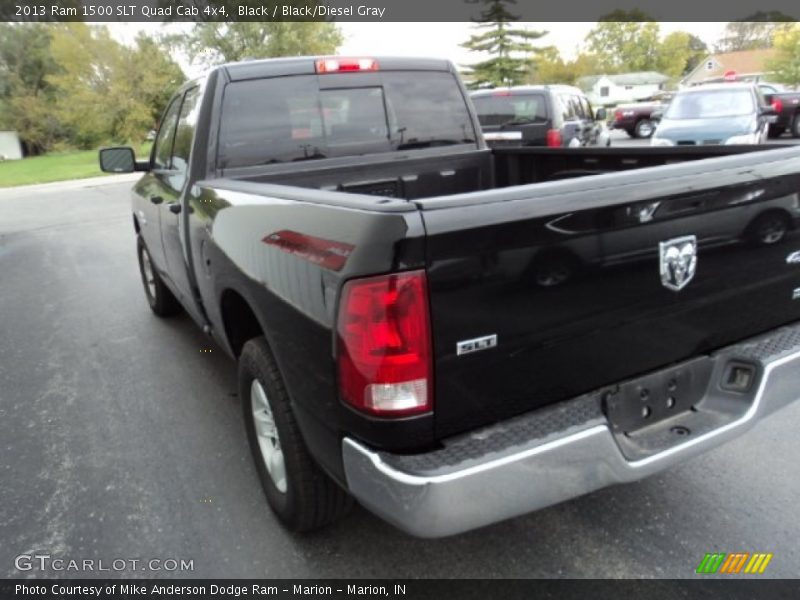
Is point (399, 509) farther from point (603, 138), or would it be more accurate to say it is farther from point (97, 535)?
point (603, 138)

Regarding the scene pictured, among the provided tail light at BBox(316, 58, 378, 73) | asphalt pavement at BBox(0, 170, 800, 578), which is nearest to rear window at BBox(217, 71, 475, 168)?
tail light at BBox(316, 58, 378, 73)

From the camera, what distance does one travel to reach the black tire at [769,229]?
2.28 meters

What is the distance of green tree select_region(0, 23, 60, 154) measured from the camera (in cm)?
5406

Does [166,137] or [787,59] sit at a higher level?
[787,59]

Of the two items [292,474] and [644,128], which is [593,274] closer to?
[292,474]

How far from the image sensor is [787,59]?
40938 millimetres

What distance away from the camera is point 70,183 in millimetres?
24328

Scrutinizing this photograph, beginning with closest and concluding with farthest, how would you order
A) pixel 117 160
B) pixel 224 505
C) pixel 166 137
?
pixel 224 505
pixel 166 137
pixel 117 160

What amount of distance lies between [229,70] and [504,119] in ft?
26.0

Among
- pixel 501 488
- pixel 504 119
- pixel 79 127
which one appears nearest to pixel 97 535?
pixel 501 488

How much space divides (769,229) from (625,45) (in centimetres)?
10943

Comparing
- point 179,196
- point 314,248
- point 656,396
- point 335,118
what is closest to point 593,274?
point 656,396

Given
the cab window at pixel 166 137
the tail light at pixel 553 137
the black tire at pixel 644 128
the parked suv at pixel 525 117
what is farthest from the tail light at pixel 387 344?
the black tire at pixel 644 128

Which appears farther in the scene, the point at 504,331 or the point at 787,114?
the point at 787,114
